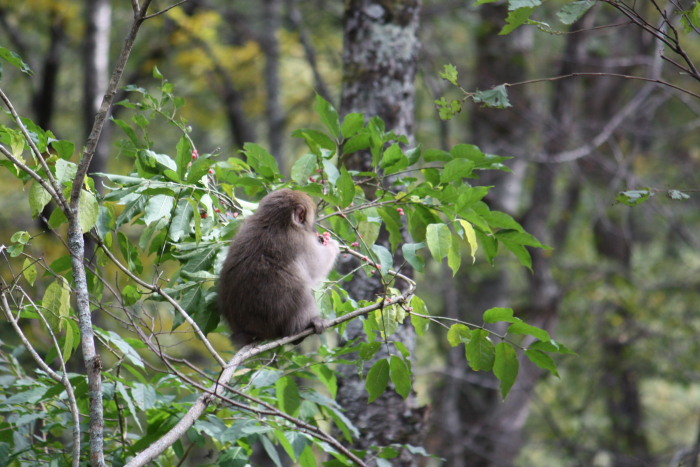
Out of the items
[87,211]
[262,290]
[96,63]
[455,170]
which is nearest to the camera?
[87,211]

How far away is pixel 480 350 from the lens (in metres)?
2.73

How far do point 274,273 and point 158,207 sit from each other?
92cm

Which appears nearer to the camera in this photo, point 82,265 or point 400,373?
point 82,265

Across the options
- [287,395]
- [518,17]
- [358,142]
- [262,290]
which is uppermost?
[518,17]

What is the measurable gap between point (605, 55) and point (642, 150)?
2579 millimetres

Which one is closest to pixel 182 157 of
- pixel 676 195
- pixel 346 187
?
pixel 346 187

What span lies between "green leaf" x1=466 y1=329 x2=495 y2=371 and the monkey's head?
3.83 feet

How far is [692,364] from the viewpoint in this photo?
10.0 metres

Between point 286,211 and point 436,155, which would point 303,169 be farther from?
point 436,155

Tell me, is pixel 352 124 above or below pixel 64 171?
above

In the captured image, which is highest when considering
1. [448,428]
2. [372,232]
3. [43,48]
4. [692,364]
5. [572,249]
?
[43,48]

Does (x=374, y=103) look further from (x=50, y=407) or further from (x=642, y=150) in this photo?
(x=642, y=150)

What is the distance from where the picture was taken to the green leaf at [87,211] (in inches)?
100

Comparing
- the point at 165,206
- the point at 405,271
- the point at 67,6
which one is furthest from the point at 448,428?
the point at 67,6
